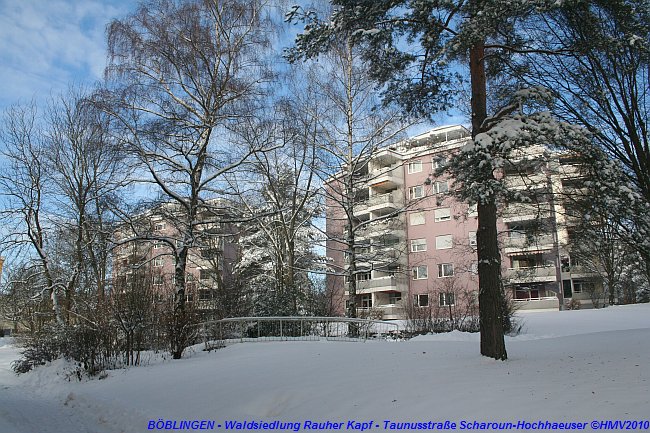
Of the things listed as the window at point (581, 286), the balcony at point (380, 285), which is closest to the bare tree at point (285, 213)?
the balcony at point (380, 285)

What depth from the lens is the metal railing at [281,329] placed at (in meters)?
13.9

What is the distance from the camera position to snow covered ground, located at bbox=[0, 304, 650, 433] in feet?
17.0

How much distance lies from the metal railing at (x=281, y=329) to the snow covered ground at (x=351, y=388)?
6.02ft

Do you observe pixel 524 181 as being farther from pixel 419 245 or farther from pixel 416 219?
pixel 416 219

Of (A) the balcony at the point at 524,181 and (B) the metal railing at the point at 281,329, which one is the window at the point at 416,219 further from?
(A) the balcony at the point at 524,181

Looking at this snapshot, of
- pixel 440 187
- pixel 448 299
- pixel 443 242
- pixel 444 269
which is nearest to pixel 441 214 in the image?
pixel 443 242

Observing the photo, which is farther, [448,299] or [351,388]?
[448,299]

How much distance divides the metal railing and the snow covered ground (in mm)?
1834

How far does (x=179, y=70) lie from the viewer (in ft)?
49.6

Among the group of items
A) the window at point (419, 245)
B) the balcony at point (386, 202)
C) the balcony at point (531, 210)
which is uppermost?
the balcony at point (386, 202)

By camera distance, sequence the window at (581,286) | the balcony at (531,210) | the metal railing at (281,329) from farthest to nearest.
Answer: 1. the window at (581,286)
2. the metal railing at (281,329)
3. the balcony at (531,210)

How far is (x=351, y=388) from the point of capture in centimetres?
684

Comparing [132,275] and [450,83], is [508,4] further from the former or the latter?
[132,275]

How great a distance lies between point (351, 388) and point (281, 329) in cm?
811
